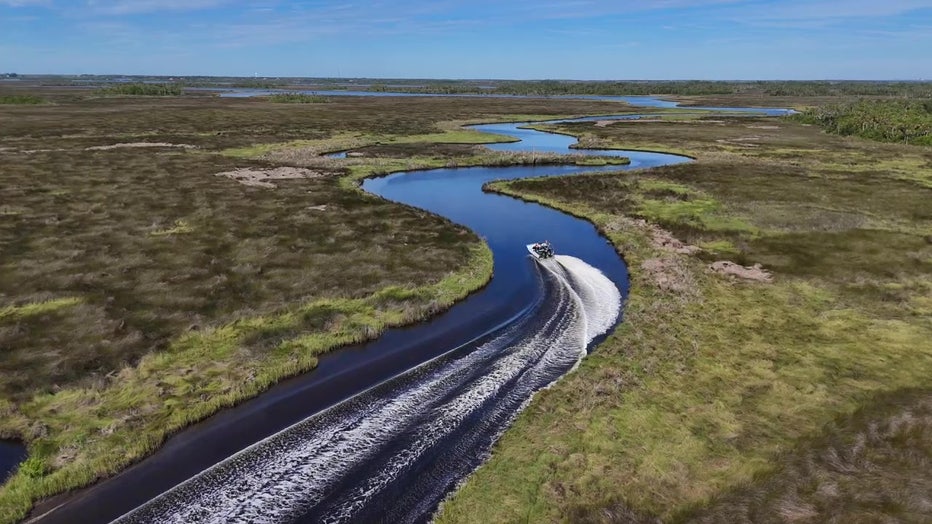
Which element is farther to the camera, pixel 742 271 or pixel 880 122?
pixel 880 122

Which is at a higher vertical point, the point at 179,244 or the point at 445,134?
the point at 445,134

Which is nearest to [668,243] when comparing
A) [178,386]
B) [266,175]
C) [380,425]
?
[380,425]

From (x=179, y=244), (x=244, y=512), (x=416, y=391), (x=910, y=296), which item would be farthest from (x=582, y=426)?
(x=179, y=244)

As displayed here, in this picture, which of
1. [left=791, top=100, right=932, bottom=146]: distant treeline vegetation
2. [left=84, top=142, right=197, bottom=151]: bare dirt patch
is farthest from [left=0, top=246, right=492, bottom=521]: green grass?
[left=791, top=100, right=932, bottom=146]: distant treeline vegetation

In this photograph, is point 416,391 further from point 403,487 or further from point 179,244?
point 179,244

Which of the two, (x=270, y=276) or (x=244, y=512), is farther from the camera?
(x=270, y=276)

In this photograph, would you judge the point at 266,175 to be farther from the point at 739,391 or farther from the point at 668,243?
the point at 739,391
